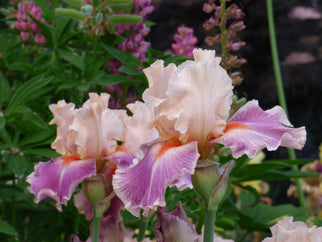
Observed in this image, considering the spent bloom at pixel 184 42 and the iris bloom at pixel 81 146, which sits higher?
the spent bloom at pixel 184 42

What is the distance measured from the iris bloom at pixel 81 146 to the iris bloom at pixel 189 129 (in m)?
0.08

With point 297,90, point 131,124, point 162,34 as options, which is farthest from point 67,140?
point 297,90

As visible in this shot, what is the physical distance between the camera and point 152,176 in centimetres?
53

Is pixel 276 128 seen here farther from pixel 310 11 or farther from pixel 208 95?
pixel 310 11

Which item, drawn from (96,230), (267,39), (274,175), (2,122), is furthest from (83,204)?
(267,39)

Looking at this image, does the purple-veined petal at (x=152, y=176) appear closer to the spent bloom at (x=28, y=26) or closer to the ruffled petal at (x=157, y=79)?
the ruffled petal at (x=157, y=79)

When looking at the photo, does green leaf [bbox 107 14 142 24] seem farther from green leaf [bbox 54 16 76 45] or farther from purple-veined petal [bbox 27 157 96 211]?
purple-veined petal [bbox 27 157 96 211]

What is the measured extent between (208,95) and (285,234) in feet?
0.57

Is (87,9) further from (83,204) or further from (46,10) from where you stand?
(83,204)

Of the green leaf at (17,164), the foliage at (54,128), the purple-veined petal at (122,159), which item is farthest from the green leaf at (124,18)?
the purple-veined petal at (122,159)

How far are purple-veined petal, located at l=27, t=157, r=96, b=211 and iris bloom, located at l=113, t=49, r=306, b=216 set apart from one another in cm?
8

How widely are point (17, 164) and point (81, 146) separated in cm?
35

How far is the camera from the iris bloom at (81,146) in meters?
0.63

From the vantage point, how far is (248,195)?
54.0 inches
